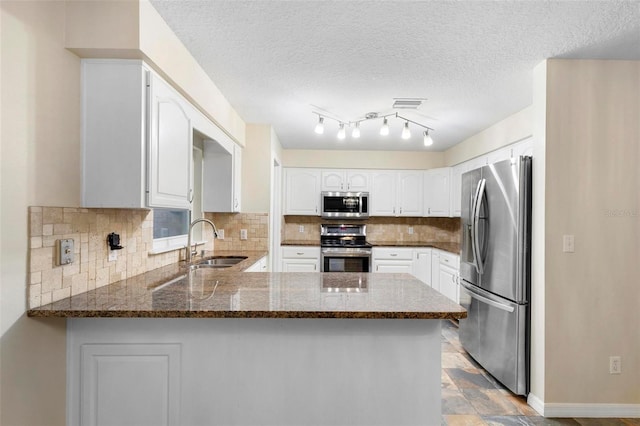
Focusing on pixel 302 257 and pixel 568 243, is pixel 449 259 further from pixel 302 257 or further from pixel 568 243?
pixel 568 243

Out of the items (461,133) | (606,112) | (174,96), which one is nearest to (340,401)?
(174,96)

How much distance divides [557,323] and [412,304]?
1.40 meters

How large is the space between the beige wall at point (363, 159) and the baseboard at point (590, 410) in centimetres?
367

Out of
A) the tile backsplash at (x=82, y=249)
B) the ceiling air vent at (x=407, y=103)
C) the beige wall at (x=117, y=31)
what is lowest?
the tile backsplash at (x=82, y=249)

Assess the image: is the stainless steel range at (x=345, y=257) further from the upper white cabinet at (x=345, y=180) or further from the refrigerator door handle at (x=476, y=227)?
the refrigerator door handle at (x=476, y=227)

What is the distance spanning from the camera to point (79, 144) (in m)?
1.69

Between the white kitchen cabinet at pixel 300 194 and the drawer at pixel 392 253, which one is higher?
the white kitchen cabinet at pixel 300 194

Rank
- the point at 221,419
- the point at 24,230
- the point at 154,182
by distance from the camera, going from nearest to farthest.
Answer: the point at 24,230 < the point at 221,419 < the point at 154,182

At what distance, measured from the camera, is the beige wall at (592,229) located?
2324mm

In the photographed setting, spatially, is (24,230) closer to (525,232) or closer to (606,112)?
(525,232)

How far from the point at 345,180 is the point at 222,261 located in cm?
260

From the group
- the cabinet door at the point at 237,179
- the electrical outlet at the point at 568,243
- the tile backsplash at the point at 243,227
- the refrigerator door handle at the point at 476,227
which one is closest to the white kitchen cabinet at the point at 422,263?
the refrigerator door handle at the point at 476,227

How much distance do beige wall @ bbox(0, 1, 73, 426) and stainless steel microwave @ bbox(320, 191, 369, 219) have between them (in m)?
3.85

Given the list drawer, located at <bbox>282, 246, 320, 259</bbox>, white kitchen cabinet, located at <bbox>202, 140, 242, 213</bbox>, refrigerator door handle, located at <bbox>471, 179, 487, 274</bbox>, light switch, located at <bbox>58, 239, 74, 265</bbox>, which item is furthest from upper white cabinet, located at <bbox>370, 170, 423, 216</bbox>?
light switch, located at <bbox>58, 239, 74, 265</bbox>
